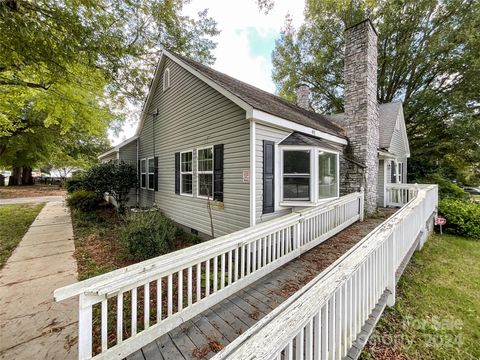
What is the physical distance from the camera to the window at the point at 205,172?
632cm

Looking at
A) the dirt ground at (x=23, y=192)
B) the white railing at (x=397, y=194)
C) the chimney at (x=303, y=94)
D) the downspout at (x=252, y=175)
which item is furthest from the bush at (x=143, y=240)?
the dirt ground at (x=23, y=192)

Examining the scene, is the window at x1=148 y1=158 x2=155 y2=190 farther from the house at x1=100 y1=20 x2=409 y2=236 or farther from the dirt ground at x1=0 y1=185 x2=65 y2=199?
the dirt ground at x1=0 y1=185 x2=65 y2=199

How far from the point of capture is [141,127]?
A: 1077 cm

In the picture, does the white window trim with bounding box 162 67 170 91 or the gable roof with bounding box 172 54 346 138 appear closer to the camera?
the gable roof with bounding box 172 54 346 138

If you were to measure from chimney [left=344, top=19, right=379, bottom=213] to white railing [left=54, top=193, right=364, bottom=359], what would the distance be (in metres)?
3.67

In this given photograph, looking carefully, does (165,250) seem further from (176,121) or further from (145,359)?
(176,121)

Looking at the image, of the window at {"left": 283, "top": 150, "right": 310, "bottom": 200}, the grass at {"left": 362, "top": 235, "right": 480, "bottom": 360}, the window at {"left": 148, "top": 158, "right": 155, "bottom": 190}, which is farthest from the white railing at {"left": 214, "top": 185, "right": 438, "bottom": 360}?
the window at {"left": 148, "top": 158, "right": 155, "bottom": 190}

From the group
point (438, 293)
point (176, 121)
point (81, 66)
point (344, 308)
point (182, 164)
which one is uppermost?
point (81, 66)

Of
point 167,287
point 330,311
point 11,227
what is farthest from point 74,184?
point 330,311

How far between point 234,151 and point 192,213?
8.99 ft

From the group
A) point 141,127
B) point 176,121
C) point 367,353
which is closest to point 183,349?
point 367,353

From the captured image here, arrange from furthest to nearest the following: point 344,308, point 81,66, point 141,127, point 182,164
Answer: point 141,127
point 182,164
point 81,66
point 344,308

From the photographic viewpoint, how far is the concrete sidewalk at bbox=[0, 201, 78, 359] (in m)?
2.53

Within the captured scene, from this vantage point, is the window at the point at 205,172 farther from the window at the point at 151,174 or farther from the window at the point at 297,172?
the window at the point at 151,174
